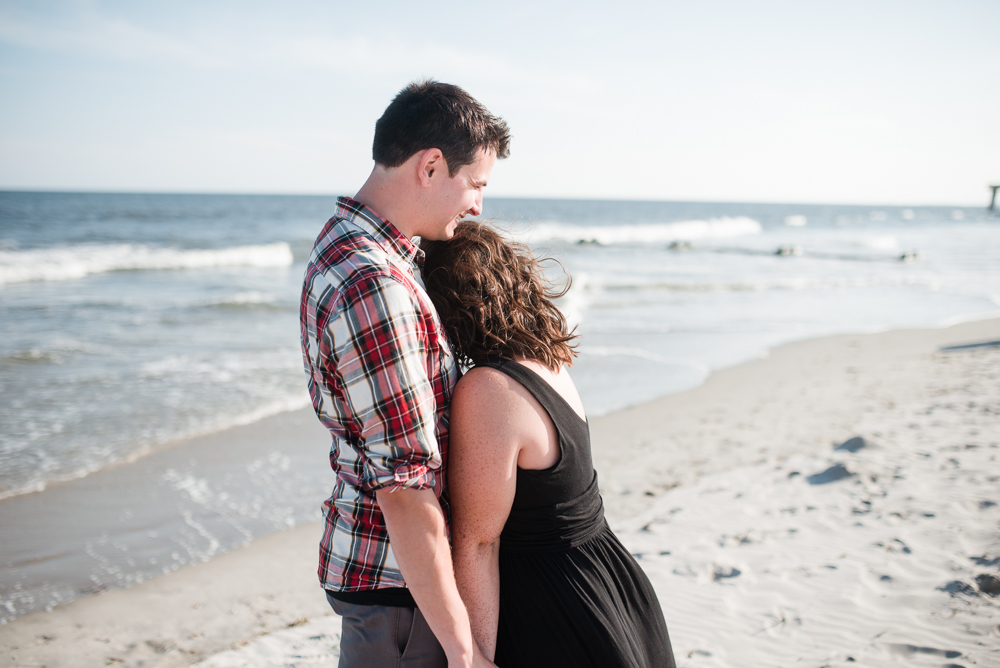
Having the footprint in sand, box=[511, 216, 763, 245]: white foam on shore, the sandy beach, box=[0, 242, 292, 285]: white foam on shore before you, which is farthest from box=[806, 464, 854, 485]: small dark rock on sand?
box=[511, 216, 763, 245]: white foam on shore

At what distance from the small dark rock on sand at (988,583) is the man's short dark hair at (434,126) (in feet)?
12.0

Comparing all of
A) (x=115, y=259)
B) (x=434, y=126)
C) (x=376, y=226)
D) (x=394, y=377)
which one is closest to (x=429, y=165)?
(x=434, y=126)

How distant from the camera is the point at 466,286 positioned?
1.71 m

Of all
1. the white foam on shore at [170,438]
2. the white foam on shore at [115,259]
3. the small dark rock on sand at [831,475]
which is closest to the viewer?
the small dark rock on sand at [831,475]

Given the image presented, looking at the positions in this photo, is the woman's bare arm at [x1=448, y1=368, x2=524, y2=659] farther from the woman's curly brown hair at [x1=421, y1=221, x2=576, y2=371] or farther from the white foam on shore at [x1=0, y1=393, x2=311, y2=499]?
the white foam on shore at [x1=0, y1=393, x2=311, y2=499]

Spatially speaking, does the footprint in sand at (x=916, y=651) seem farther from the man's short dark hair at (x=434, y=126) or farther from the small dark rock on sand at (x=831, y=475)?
the man's short dark hair at (x=434, y=126)

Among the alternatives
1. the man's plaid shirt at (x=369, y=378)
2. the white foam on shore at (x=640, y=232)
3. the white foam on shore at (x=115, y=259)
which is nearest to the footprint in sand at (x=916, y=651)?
the man's plaid shirt at (x=369, y=378)

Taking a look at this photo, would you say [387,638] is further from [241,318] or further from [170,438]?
[241,318]

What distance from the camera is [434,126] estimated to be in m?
1.51

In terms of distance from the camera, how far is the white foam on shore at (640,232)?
40.1 meters

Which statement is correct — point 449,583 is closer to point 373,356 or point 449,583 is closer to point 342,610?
point 342,610

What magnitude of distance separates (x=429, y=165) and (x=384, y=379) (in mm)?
551

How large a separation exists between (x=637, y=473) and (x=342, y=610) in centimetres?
463

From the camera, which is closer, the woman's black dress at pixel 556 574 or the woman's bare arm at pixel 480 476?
the woman's bare arm at pixel 480 476
